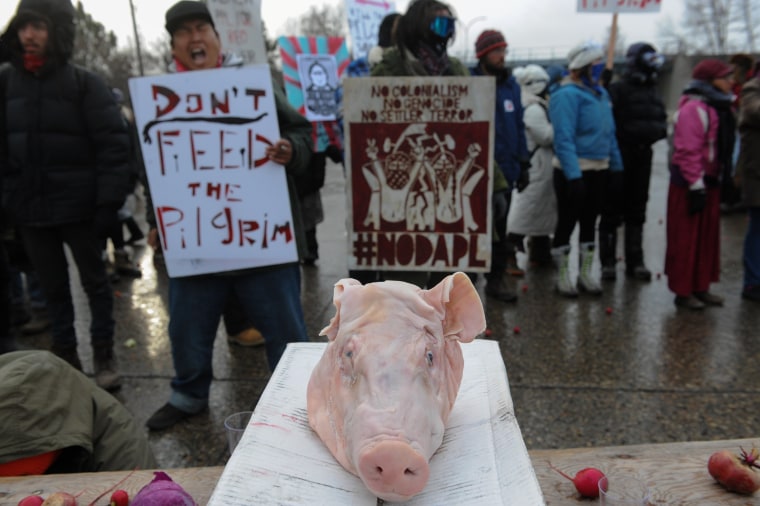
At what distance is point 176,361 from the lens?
3.32 metres

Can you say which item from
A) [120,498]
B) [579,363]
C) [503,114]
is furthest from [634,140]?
[120,498]

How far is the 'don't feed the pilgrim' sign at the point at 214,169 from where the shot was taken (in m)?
2.92

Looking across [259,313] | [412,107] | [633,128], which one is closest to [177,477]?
[259,313]

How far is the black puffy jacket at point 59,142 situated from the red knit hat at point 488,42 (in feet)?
9.79

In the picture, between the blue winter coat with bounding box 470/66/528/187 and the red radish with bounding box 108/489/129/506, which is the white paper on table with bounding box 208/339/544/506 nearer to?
the red radish with bounding box 108/489/129/506

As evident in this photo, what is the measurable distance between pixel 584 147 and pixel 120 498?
4770 mm

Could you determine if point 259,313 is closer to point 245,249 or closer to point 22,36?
point 245,249

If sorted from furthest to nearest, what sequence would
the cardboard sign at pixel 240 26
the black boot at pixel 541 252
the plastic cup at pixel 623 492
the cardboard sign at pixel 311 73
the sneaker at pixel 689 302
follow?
the cardboard sign at pixel 311 73 → the black boot at pixel 541 252 → the cardboard sign at pixel 240 26 → the sneaker at pixel 689 302 → the plastic cup at pixel 623 492

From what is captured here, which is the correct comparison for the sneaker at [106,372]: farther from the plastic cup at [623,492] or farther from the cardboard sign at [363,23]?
the cardboard sign at [363,23]

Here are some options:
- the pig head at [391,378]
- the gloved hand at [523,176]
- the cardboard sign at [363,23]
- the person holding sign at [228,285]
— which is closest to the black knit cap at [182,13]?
the person holding sign at [228,285]

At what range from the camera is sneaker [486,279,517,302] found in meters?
5.46

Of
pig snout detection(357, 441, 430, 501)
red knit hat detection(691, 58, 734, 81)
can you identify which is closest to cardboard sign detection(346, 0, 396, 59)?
red knit hat detection(691, 58, 734, 81)

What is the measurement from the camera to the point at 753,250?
5336 millimetres

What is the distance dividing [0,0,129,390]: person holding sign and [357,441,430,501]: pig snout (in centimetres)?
294
